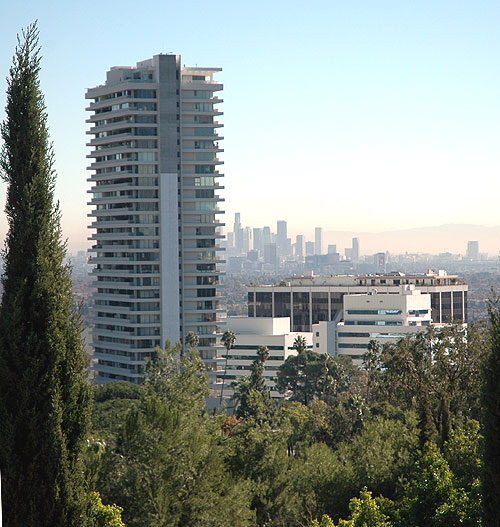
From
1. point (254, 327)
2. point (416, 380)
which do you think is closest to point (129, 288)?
point (254, 327)

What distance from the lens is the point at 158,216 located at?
12069 cm

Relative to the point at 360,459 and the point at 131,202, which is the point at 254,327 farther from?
the point at 360,459

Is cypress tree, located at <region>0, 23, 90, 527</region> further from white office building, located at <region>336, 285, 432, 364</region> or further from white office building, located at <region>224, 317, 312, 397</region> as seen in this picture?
white office building, located at <region>336, 285, 432, 364</region>

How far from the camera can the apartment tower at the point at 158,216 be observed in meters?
119

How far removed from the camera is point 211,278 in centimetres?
12156

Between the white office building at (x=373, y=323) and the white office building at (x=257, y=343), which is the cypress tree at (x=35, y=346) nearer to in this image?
the white office building at (x=257, y=343)

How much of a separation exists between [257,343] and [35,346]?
141912mm

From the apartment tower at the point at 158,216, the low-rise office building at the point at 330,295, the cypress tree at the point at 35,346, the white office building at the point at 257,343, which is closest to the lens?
the cypress tree at the point at 35,346

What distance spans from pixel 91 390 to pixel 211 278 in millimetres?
106177

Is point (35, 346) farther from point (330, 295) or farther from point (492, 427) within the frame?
point (330, 295)

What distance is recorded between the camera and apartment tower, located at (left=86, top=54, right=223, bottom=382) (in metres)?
119

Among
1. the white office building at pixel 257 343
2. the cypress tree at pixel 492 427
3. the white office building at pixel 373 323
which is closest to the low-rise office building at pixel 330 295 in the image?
the white office building at pixel 373 323

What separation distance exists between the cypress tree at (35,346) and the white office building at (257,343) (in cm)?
13658

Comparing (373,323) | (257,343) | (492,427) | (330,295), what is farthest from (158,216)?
(492,427)
